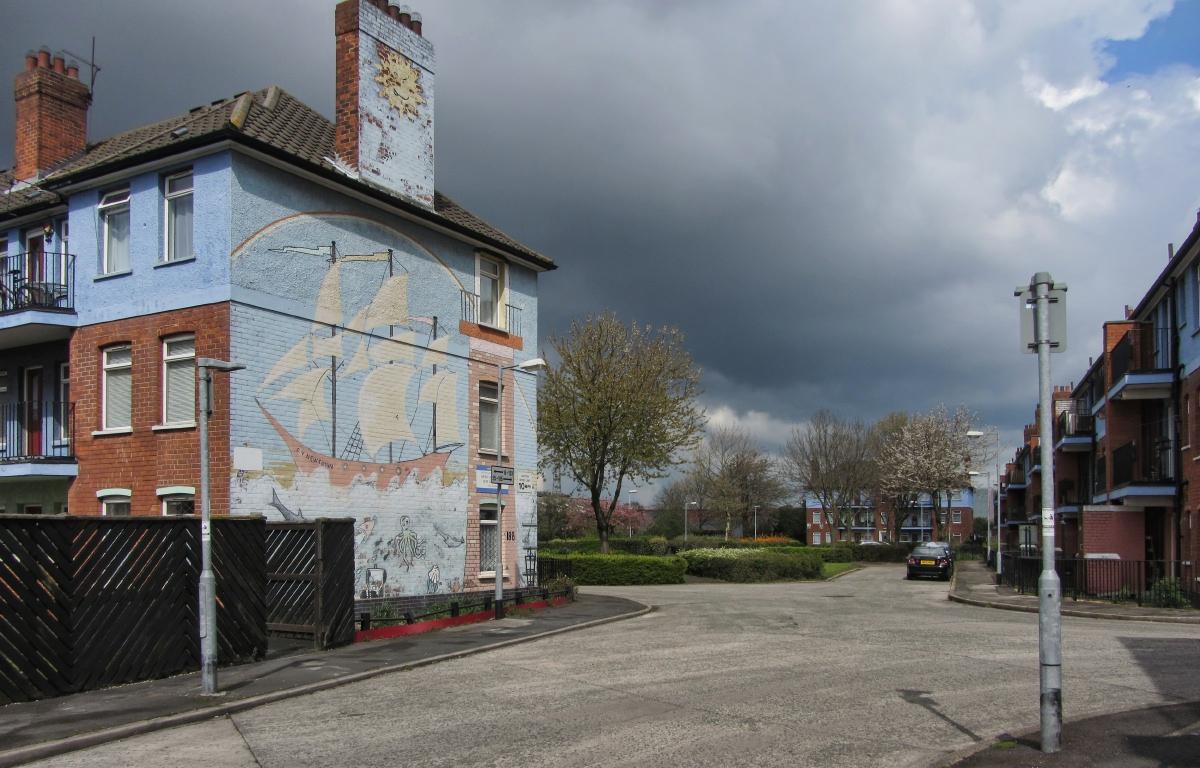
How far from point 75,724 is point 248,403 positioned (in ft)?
29.2

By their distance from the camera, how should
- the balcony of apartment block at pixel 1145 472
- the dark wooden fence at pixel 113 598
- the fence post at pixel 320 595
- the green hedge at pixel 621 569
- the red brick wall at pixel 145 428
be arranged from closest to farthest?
the dark wooden fence at pixel 113 598 < the fence post at pixel 320 595 < the red brick wall at pixel 145 428 < the balcony of apartment block at pixel 1145 472 < the green hedge at pixel 621 569

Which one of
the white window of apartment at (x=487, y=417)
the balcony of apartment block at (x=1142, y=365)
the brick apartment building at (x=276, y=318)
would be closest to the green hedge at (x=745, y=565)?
the balcony of apartment block at (x=1142, y=365)

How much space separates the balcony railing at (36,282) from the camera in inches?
784

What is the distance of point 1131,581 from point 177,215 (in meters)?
23.8

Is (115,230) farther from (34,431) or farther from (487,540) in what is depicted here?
(487,540)

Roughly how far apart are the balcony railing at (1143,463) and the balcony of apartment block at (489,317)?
1771 centimetres

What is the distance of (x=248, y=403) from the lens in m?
17.9

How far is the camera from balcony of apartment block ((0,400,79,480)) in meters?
20.5

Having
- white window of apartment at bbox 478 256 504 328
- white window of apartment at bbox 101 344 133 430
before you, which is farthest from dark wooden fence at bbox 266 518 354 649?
white window of apartment at bbox 478 256 504 328

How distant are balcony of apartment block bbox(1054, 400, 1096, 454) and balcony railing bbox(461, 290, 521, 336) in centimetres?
2671

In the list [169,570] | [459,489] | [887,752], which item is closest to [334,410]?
[459,489]

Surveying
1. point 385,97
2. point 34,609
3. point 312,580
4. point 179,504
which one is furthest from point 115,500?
point 385,97

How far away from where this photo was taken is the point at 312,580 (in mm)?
14930

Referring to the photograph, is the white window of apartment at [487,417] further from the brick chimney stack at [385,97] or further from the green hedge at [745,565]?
the green hedge at [745,565]
